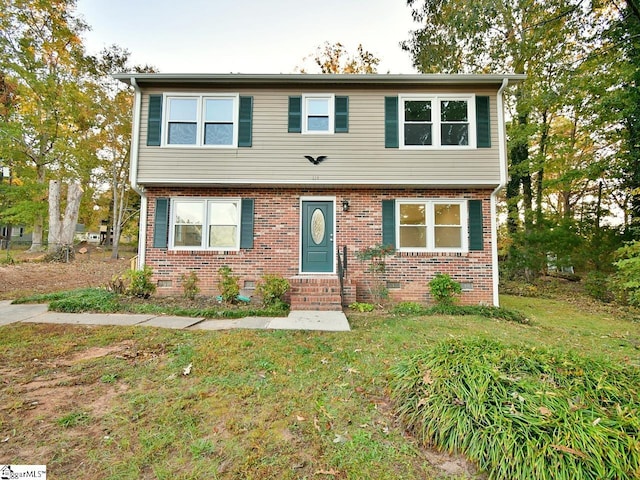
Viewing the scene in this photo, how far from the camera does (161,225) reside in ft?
24.2

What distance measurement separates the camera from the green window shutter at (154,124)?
23.6 feet

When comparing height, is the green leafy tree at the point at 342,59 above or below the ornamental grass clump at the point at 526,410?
above

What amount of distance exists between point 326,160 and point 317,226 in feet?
5.34

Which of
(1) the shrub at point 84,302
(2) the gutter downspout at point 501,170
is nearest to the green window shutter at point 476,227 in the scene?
(2) the gutter downspout at point 501,170

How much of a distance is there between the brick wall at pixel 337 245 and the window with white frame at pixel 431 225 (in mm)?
189

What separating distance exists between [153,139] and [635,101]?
12.8 m

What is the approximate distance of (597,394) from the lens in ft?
6.50

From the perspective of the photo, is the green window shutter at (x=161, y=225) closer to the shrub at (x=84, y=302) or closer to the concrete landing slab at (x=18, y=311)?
the shrub at (x=84, y=302)

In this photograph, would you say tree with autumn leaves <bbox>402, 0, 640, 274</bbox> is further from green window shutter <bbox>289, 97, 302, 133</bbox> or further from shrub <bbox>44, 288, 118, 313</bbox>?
shrub <bbox>44, 288, 118, 313</bbox>

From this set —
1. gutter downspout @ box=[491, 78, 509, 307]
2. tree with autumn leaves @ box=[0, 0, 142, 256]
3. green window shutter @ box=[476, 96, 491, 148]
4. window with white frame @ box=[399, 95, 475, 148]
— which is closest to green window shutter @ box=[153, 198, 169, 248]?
window with white frame @ box=[399, 95, 475, 148]

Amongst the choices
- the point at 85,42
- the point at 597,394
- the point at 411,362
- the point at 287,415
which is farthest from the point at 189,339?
the point at 85,42

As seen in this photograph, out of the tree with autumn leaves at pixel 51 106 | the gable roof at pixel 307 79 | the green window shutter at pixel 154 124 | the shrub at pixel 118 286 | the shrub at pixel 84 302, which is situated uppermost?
the tree with autumn leaves at pixel 51 106

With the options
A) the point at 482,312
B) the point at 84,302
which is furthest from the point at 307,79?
the point at 84,302

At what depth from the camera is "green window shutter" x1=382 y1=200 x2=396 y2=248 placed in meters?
7.35
